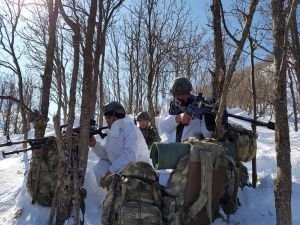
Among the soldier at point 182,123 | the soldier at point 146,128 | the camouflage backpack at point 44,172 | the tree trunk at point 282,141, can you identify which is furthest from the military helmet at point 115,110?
the soldier at point 146,128

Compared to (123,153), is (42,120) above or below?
above

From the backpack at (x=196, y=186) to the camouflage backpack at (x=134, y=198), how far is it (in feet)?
0.36

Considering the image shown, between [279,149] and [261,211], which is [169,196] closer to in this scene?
[279,149]

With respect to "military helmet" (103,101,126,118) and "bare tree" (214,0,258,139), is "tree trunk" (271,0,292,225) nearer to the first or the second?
"bare tree" (214,0,258,139)

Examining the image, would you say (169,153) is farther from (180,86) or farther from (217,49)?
(217,49)

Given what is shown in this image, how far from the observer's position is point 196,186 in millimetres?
3096

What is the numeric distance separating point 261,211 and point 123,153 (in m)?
1.61

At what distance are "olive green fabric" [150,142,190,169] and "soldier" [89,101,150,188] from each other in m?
1.11

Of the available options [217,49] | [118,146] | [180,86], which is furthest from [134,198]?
[217,49]

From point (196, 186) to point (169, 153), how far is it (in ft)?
1.11

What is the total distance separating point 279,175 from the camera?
110 inches

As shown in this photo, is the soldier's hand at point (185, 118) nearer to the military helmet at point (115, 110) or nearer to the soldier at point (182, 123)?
the soldier at point (182, 123)

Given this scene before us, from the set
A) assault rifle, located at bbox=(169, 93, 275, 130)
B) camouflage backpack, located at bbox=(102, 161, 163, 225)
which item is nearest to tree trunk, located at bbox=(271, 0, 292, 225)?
camouflage backpack, located at bbox=(102, 161, 163, 225)

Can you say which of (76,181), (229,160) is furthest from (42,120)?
(229,160)
